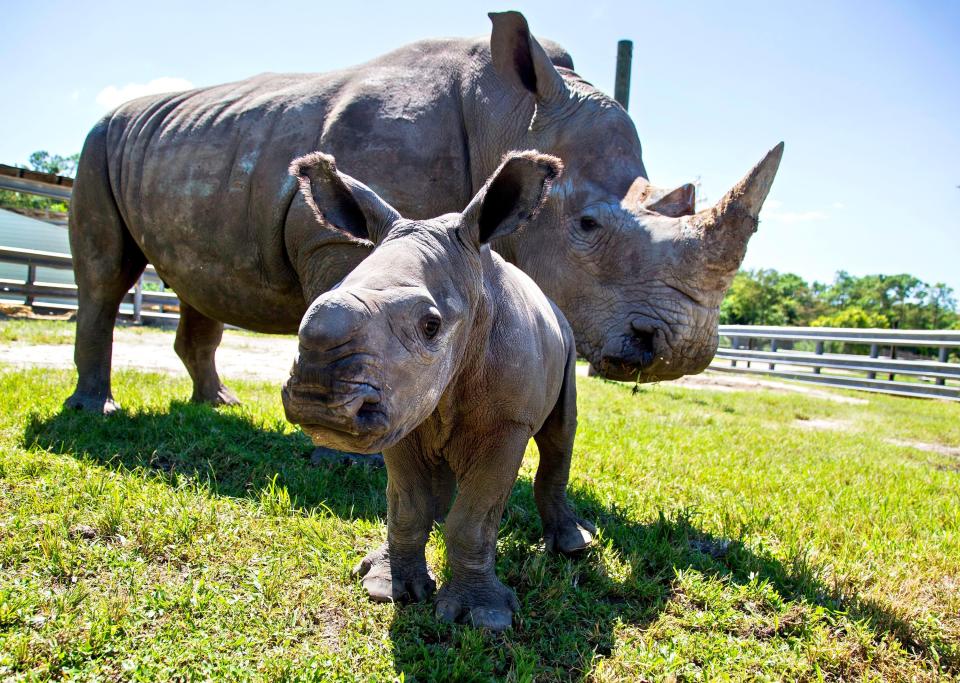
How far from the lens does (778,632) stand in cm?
286

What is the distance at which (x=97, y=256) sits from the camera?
552 centimetres

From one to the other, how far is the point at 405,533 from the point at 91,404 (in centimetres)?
343

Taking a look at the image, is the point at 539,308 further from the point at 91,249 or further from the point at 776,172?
the point at 91,249

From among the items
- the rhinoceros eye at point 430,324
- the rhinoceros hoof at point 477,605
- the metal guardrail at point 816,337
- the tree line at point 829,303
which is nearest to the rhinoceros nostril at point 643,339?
the rhinoceros hoof at point 477,605

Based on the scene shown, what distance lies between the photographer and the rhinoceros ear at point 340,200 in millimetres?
2584

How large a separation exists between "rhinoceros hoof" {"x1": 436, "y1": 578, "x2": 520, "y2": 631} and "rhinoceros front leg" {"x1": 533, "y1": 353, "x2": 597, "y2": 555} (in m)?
0.70

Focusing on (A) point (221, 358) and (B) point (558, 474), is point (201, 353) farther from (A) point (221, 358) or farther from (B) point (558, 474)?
(A) point (221, 358)

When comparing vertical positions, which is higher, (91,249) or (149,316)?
(91,249)

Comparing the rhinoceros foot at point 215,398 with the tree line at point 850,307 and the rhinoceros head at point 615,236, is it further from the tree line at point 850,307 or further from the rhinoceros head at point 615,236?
the tree line at point 850,307

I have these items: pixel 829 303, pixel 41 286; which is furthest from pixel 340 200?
pixel 829 303

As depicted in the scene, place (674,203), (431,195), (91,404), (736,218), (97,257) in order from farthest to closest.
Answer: (97,257) < (91,404) < (431,195) < (674,203) < (736,218)

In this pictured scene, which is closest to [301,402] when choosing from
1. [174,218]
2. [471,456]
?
[471,456]

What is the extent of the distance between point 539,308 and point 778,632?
1.64 m

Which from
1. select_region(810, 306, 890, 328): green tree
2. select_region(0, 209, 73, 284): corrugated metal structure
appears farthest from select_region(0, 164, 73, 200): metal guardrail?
select_region(810, 306, 890, 328): green tree
